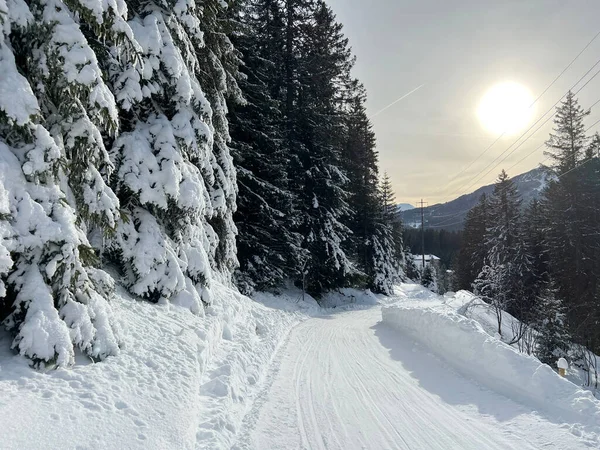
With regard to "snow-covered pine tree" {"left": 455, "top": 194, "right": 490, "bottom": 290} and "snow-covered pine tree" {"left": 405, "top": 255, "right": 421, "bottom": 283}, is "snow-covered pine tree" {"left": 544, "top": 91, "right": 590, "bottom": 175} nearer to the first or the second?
"snow-covered pine tree" {"left": 455, "top": 194, "right": 490, "bottom": 290}

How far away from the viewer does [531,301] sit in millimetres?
22781

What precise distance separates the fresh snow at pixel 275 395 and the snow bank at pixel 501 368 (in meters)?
0.02

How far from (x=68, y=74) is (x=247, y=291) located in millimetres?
10896

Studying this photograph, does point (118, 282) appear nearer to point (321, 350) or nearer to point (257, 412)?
point (257, 412)

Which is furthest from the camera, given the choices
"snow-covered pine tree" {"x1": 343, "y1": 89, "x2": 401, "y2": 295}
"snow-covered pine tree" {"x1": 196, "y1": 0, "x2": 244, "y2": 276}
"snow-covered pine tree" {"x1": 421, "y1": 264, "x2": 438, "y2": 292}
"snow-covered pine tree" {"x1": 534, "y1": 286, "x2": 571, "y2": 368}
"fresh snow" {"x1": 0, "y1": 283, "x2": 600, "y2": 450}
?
"snow-covered pine tree" {"x1": 421, "y1": 264, "x2": 438, "y2": 292}

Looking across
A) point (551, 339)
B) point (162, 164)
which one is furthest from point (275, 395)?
point (551, 339)

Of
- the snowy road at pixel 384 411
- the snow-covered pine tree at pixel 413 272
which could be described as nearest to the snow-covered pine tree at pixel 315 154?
the snowy road at pixel 384 411

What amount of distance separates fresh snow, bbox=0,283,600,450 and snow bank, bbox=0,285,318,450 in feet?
0.05

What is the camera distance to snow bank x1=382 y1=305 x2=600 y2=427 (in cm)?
520

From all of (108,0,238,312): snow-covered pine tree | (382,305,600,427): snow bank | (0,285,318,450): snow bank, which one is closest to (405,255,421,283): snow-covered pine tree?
(382,305,600,427): snow bank

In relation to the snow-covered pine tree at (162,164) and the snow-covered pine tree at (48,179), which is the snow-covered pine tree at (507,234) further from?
the snow-covered pine tree at (48,179)

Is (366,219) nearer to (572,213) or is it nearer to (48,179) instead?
(572,213)

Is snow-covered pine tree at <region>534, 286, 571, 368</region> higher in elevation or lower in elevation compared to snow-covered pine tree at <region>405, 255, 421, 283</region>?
lower

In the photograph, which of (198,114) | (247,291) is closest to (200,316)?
(198,114)
